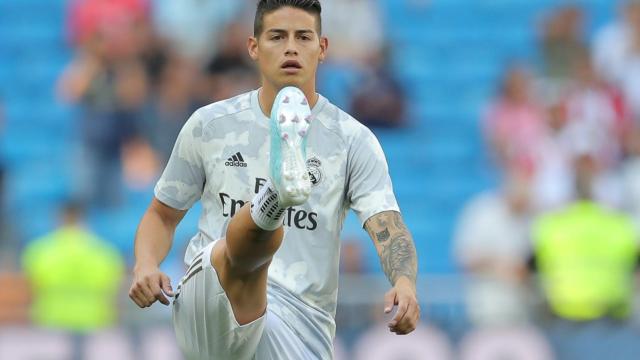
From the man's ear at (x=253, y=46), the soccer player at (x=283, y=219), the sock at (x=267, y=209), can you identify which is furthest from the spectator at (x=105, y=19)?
the sock at (x=267, y=209)

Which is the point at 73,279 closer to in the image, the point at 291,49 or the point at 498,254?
the point at 498,254

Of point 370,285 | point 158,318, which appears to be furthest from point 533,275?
point 158,318

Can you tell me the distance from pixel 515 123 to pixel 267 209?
25.8 feet

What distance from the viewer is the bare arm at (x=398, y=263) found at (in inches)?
210

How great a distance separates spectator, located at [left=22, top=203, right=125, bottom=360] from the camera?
1055 cm

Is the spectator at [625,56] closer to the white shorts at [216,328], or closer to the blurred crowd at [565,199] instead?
the blurred crowd at [565,199]

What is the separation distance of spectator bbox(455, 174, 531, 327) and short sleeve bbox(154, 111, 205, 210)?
4353 millimetres

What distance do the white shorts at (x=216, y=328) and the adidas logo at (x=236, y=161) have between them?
357 millimetres

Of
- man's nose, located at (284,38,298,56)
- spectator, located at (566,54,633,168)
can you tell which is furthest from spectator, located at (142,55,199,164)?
man's nose, located at (284,38,298,56)

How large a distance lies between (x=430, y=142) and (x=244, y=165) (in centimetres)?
814

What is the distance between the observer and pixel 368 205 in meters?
5.88

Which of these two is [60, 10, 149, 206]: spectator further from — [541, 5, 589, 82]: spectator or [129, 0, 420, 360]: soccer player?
[129, 0, 420, 360]: soccer player

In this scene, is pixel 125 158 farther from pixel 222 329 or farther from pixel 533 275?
pixel 222 329

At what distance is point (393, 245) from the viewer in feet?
18.9
